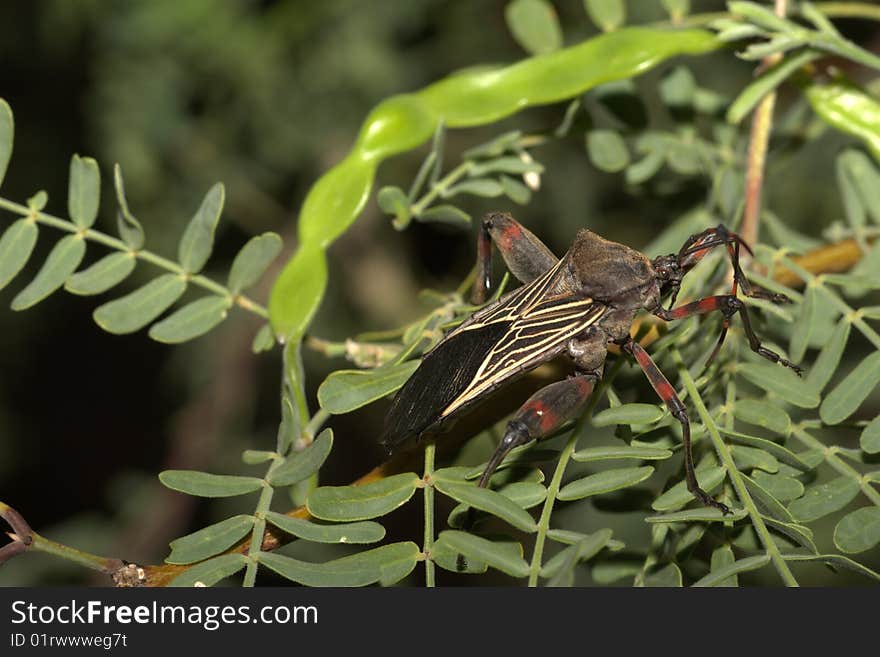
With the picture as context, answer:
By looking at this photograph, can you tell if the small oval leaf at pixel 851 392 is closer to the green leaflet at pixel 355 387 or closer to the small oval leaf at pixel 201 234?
the green leaflet at pixel 355 387

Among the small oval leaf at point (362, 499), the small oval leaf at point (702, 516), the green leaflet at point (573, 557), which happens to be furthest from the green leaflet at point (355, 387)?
the small oval leaf at point (702, 516)

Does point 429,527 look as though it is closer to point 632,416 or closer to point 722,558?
point 632,416

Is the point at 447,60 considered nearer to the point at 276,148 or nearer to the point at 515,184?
the point at 276,148

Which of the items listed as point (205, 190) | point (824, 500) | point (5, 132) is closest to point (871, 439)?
point (824, 500)

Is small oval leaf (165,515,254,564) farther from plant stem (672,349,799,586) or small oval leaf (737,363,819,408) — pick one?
small oval leaf (737,363,819,408)

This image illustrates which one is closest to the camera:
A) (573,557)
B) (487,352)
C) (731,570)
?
(573,557)

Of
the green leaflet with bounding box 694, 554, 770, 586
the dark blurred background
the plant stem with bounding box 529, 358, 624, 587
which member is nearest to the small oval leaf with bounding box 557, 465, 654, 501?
the plant stem with bounding box 529, 358, 624, 587
